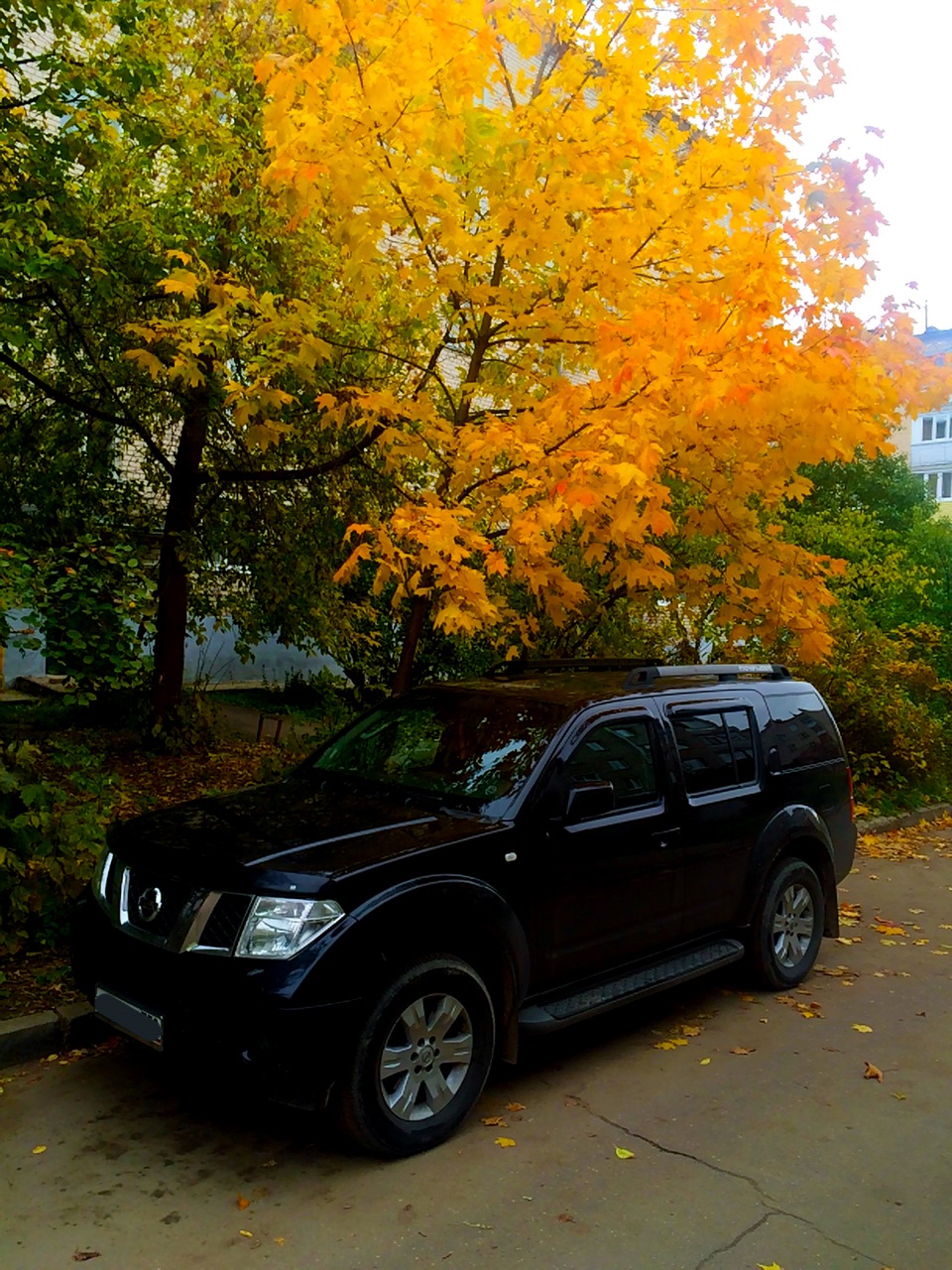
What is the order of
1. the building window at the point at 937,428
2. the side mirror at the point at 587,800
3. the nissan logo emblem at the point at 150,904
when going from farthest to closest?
1. the building window at the point at 937,428
2. the side mirror at the point at 587,800
3. the nissan logo emblem at the point at 150,904

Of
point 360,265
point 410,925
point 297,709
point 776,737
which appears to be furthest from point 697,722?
point 297,709

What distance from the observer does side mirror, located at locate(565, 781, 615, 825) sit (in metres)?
4.57

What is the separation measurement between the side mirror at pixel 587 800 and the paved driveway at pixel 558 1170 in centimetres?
121

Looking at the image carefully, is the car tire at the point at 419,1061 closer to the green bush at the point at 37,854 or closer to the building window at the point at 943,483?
the green bush at the point at 37,854

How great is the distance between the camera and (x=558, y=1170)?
3.86 meters

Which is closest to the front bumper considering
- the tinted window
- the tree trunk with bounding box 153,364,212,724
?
the tinted window

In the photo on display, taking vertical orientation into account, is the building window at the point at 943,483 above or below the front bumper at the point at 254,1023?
above

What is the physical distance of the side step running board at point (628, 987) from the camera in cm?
438

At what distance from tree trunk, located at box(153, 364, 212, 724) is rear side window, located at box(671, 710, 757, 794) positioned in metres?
5.63

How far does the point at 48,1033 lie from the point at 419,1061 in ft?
6.26

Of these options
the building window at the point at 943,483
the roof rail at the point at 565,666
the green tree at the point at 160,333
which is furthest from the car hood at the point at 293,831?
the building window at the point at 943,483

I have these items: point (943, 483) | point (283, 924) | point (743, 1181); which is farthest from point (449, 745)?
point (943, 483)

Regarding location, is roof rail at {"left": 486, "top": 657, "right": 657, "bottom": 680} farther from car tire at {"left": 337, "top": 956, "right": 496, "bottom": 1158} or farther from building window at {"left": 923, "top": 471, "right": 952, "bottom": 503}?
building window at {"left": 923, "top": 471, "right": 952, "bottom": 503}

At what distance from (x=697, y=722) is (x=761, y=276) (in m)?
2.65
